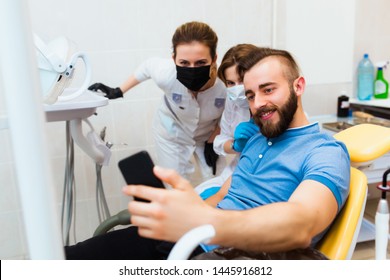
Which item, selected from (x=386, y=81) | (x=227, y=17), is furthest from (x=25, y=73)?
(x=386, y=81)

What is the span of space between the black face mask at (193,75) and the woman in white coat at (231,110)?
→ 72 mm

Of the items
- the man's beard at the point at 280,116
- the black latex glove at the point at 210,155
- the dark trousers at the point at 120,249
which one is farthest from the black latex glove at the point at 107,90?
the man's beard at the point at 280,116

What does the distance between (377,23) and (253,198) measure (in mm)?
1976

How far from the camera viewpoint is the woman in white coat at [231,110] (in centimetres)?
148

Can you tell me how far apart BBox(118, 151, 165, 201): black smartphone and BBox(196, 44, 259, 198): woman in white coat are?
2.13 ft

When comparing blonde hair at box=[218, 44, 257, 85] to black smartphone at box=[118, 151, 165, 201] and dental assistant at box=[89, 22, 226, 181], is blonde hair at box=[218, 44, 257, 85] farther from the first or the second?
black smartphone at box=[118, 151, 165, 201]

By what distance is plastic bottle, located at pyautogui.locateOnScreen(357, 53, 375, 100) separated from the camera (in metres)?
2.40

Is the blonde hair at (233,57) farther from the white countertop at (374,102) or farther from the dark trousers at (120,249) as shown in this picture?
the white countertop at (374,102)

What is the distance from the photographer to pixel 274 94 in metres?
1.10

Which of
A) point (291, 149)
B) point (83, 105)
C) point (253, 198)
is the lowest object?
point (253, 198)

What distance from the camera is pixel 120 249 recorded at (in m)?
1.16

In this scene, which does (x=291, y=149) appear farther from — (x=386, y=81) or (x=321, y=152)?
(x=386, y=81)

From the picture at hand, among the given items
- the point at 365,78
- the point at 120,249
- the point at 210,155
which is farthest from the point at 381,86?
the point at 120,249

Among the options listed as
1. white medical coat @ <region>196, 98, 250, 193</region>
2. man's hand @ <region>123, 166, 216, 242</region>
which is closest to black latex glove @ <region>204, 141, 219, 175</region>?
white medical coat @ <region>196, 98, 250, 193</region>
